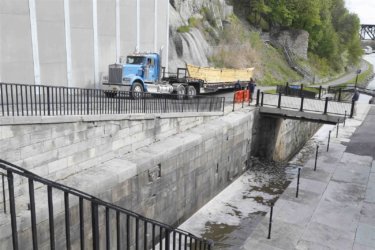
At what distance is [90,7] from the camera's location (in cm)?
1822

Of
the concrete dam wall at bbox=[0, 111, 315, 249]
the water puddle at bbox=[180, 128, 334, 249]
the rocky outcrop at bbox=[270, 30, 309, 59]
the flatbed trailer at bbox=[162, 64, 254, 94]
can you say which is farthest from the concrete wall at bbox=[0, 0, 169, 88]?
→ the rocky outcrop at bbox=[270, 30, 309, 59]

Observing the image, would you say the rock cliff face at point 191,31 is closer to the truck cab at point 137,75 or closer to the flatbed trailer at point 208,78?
the flatbed trailer at point 208,78

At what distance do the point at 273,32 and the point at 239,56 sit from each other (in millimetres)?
17650

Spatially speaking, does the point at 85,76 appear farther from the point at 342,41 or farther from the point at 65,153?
the point at 342,41

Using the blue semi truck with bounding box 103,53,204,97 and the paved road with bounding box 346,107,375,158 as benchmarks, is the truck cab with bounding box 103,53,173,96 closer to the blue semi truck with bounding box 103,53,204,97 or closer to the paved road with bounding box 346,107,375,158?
the blue semi truck with bounding box 103,53,204,97

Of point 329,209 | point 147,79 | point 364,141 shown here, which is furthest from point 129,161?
point 364,141

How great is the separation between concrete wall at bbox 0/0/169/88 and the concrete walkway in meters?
11.7

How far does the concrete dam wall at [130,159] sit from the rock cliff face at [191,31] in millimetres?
13214

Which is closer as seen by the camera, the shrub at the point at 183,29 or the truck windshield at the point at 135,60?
the truck windshield at the point at 135,60

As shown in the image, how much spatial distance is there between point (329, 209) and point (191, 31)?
1045 inches

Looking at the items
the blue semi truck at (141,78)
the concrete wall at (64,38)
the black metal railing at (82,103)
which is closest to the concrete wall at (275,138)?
the blue semi truck at (141,78)

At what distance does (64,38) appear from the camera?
1698cm

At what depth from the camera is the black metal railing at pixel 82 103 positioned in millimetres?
11031

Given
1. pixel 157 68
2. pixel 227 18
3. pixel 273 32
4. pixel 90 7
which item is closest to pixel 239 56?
pixel 227 18
